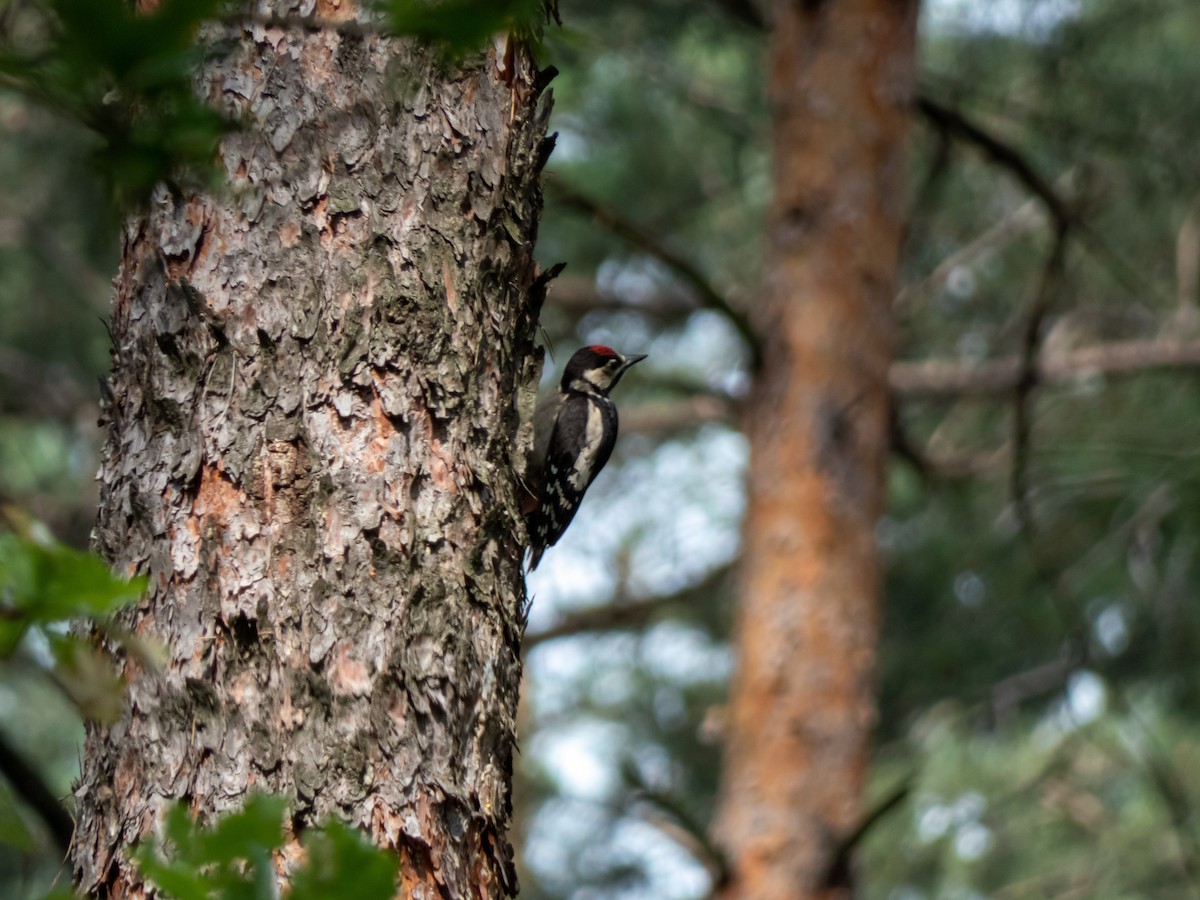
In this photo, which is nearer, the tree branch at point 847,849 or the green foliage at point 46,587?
the green foliage at point 46,587

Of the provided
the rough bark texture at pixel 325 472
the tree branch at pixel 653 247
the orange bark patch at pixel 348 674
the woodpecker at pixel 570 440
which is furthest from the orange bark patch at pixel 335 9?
the tree branch at pixel 653 247

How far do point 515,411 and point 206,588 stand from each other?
2.28ft

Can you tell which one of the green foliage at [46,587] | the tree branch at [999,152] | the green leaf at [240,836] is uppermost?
the tree branch at [999,152]

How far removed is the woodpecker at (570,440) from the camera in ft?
12.9

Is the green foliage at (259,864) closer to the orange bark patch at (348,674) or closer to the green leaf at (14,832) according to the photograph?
the green leaf at (14,832)

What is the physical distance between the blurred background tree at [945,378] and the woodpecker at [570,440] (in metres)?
0.76

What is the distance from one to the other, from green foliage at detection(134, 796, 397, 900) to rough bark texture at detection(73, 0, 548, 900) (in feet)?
2.73

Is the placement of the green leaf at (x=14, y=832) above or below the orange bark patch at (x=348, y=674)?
below

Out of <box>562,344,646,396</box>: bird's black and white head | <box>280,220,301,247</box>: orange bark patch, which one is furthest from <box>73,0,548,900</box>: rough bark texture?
<box>562,344,646,396</box>: bird's black and white head

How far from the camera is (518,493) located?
2334 millimetres

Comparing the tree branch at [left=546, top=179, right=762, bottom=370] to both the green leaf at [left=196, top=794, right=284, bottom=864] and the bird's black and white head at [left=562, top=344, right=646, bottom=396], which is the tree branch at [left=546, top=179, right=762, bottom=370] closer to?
the bird's black and white head at [left=562, top=344, right=646, bottom=396]

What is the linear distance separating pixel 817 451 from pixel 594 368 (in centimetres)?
87

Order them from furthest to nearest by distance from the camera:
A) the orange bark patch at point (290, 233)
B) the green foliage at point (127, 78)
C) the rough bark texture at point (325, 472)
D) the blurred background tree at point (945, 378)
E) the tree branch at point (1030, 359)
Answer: the blurred background tree at point (945, 378) < the tree branch at point (1030, 359) < the orange bark patch at point (290, 233) < the rough bark texture at point (325, 472) < the green foliage at point (127, 78)

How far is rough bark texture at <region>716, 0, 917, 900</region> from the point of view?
4.46 metres
